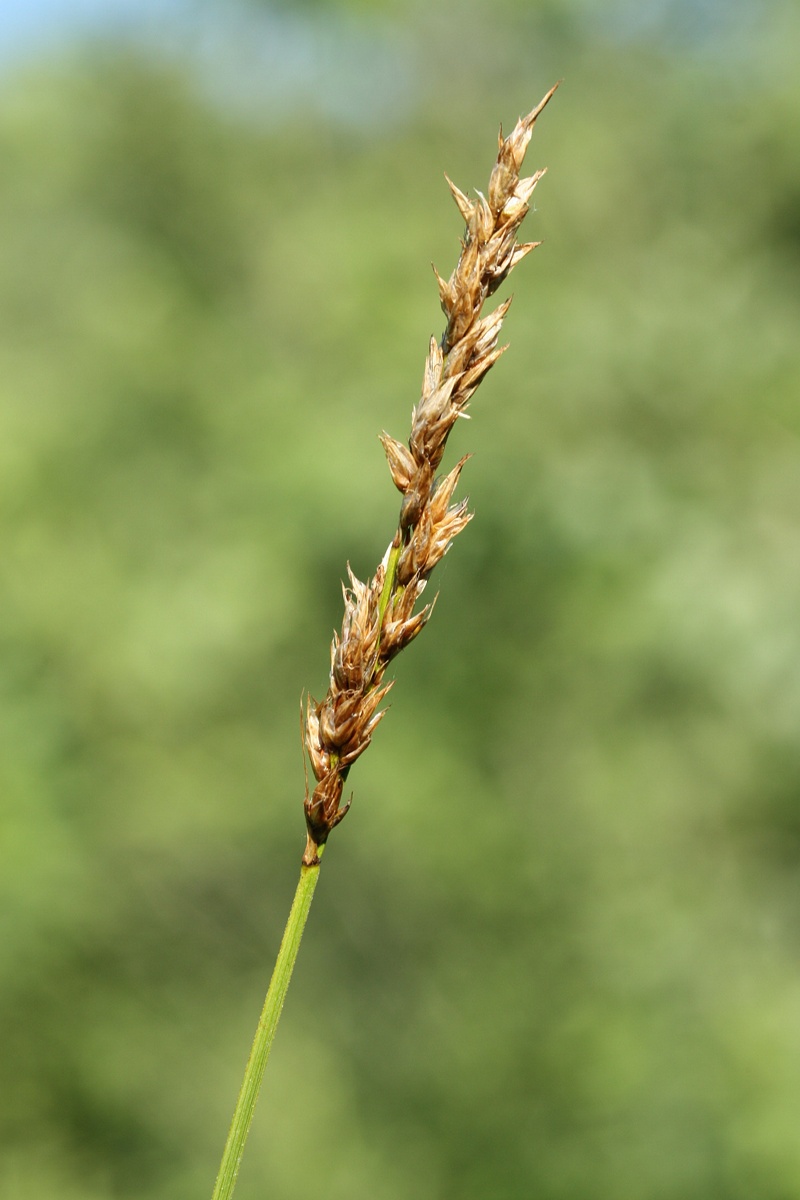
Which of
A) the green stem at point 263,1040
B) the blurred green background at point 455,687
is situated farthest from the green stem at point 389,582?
the blurred green background at point 455,687

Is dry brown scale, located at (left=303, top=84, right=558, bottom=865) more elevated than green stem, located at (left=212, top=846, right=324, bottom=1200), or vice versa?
dry brown scale, located at (left=303, top=84, right=558, bottom=865)

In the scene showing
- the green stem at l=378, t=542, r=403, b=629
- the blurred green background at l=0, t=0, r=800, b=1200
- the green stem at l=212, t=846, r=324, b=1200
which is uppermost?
the blurred green background at l=0, t=0, r=800, b=1200

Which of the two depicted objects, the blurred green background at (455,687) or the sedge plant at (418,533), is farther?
the blurred green background at (455,687)

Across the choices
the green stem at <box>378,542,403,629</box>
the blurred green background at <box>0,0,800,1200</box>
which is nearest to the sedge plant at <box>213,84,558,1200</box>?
the green stem at <box>378,542,403,629</box>

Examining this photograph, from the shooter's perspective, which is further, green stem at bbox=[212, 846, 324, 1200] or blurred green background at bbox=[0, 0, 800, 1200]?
blurred green background at bbox=[0, 0, 800, 1200]

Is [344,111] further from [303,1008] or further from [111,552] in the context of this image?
[303,1008]

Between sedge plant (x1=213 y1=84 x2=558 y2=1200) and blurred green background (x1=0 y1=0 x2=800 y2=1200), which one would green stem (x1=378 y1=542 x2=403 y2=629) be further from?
blurred green background (x1=0 y1=0 x2=800 y2=1200)

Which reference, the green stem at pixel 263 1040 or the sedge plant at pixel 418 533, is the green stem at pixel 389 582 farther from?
the green stem at pixel 263 1040

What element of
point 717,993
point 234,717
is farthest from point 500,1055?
point 234,717
